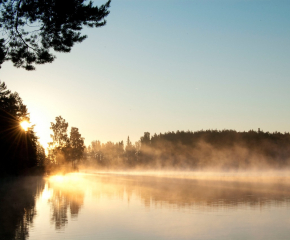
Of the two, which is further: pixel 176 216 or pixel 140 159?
pixel 140 159

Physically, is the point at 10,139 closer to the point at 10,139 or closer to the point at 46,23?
the point at 10,139

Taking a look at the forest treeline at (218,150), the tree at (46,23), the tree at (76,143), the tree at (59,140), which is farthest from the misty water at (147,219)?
the forest treeline at (218,150)

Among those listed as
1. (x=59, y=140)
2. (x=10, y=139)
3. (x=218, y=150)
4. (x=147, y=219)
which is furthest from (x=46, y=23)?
(x=218, y=150)

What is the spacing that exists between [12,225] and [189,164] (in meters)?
154

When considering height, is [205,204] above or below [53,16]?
below

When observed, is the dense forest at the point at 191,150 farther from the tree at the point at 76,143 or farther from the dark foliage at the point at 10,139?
the dark foliage at the point at 10,139

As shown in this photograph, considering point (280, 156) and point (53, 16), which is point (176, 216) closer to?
point (53, 16)

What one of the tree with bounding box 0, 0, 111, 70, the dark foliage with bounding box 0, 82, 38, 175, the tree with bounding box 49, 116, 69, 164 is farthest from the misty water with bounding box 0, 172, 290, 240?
the tree with bounding box 49, 116, 69, 164

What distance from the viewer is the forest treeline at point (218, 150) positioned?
14750 centimetres

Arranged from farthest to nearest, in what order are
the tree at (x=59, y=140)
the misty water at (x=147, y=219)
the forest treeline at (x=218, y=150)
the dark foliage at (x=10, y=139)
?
1. the forest treeline at (x=218, y=150)
2. the tree at (x=59, y=140)
3. the dark foliage at (x=10, y=139)
4. the misty water at (x=147, y=219)

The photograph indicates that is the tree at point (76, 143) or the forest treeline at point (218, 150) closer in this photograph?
the tree at point (76, 143)

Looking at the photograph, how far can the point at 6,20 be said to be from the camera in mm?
18781

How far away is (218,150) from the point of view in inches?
6280

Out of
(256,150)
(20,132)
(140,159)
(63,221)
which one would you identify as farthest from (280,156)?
(63,221)
